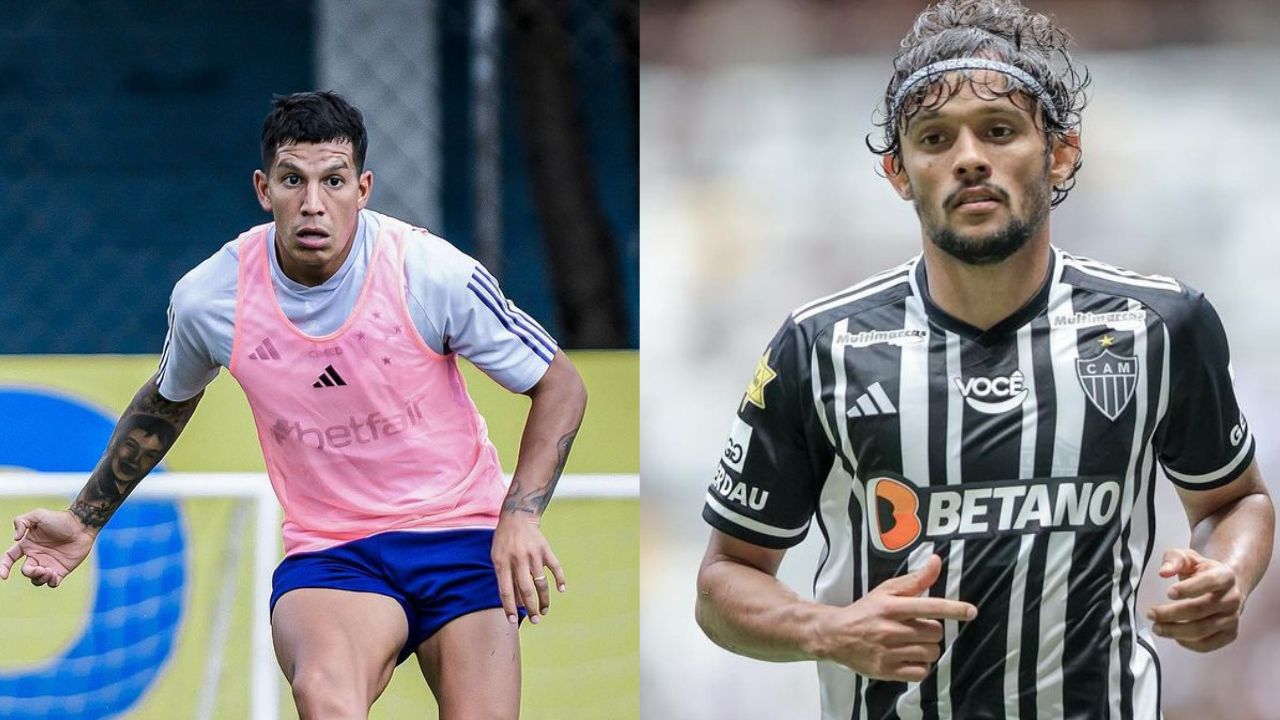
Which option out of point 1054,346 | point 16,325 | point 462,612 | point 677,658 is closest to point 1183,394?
point 1054,346

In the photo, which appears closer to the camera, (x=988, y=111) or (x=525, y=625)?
(x=988, y=111)

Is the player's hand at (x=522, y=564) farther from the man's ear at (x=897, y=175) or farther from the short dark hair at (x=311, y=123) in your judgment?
the man's ear at (x=897, y=175)

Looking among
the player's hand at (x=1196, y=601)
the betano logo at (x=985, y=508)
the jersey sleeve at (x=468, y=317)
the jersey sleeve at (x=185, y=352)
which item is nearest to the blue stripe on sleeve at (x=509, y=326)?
the jersey sleeve at (x=468, y=317)

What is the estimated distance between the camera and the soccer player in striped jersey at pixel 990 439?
265cm

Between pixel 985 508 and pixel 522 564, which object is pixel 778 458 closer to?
pixel 985 508

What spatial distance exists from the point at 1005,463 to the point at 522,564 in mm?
1131

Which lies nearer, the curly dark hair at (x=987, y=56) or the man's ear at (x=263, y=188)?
the curly dark hair at (x=987, y=56)

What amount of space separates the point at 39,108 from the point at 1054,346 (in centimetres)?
606

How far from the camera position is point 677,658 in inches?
212

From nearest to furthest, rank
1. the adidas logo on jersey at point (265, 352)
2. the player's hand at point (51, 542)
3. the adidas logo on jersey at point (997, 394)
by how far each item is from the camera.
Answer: the adidas logo on jersey at point (997, 394), the adidas logo on jersey at point (265, 352), the player's hand at point (51, 542)

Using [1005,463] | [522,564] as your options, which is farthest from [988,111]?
[522,564]

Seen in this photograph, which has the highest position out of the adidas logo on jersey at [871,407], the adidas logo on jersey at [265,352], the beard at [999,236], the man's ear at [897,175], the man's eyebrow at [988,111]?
the man's eyebrow at [988,111]

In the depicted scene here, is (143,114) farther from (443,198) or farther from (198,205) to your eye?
(443,198)

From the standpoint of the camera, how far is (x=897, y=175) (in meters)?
2.84
